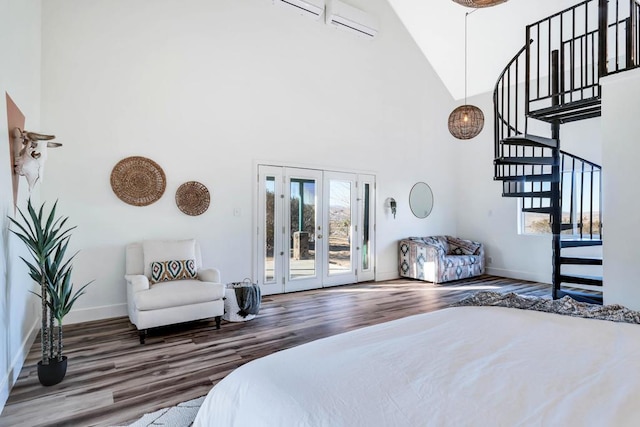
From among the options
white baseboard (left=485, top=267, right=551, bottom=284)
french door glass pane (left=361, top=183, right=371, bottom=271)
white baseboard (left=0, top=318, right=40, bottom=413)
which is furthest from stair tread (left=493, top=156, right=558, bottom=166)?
white baseboard (left=0, top=318, right=40, bottom=413)

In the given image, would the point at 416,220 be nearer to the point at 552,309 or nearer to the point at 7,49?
the point at 552,309

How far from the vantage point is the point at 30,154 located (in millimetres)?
2752

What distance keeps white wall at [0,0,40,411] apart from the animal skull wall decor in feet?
0.43

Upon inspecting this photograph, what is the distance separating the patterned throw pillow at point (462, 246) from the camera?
7.19 m

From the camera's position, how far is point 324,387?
1.04 metres

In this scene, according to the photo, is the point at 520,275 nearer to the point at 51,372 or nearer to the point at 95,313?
the point at 95,313

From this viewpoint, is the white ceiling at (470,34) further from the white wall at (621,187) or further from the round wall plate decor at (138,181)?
the round wall plate decor at (138,181)

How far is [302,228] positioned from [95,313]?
3065 millimetres

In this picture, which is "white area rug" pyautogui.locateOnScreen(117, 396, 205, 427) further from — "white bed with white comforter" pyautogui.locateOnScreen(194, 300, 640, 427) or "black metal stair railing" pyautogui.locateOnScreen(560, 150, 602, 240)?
"black metal stair railing" pyautogui.locateOnScreen(560, 150, 602, 240)

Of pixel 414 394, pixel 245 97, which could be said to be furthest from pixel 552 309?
pixel 245 97

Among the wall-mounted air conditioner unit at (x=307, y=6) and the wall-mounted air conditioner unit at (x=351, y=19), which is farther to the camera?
the wall-mounted air conditioner unit at (x=351, y=19)

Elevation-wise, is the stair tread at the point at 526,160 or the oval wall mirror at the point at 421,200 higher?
the stair tread at the point at 526,160

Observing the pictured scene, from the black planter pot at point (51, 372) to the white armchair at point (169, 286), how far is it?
82 cm

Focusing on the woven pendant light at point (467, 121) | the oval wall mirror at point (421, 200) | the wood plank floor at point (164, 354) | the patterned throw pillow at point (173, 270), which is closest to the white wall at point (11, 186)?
the wood plank floor at point (164, 354)
